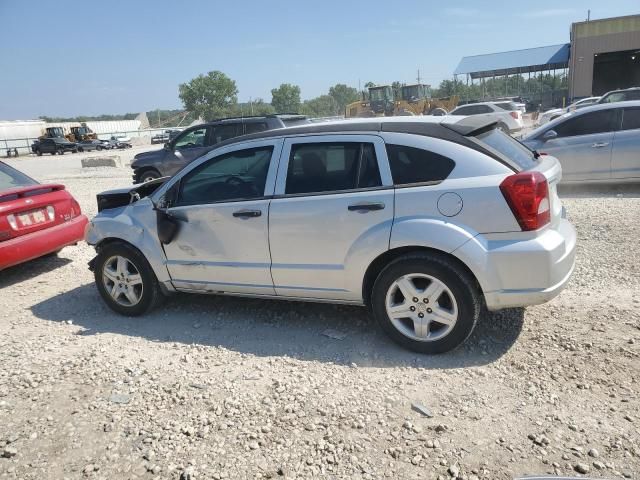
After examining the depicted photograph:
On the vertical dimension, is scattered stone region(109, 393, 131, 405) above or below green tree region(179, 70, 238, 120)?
below

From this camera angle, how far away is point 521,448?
267 centimetres

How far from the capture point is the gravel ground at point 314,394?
2688 millimetres

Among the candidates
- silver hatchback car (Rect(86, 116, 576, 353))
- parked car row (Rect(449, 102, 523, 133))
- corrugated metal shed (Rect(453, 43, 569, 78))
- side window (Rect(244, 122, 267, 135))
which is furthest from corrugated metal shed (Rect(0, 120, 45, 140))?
silver hatchback car (Rect(86, 116, 576, 353))

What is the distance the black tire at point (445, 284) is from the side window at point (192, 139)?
958 cm

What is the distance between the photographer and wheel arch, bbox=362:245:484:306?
11.3 ft

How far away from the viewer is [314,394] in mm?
3324

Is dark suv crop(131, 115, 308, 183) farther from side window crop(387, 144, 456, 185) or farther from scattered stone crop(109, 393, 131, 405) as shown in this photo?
scattered stone crop(109, 393, 131, 405)

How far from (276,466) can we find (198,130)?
35.7 ft

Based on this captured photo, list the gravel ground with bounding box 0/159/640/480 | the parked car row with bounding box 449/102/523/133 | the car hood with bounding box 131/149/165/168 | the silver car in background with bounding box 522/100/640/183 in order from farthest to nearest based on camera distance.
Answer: the parked car row with bounding box 449/102/523/133, the car hood with bounding box 131/149/165/168, the silver car in background with bounding box 522/100/640/183, the gravel ground with bounding box 0/159/640/480

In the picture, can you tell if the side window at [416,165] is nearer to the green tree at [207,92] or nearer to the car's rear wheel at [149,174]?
the car's rear wheel at [149,174]

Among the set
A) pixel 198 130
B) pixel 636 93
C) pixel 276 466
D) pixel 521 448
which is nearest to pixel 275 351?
pixel 276 466

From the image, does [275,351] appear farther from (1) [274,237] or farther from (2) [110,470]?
(2) [110,470]

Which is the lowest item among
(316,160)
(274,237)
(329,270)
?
(329,270)

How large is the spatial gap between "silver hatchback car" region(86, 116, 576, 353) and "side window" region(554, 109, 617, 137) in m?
5.63
